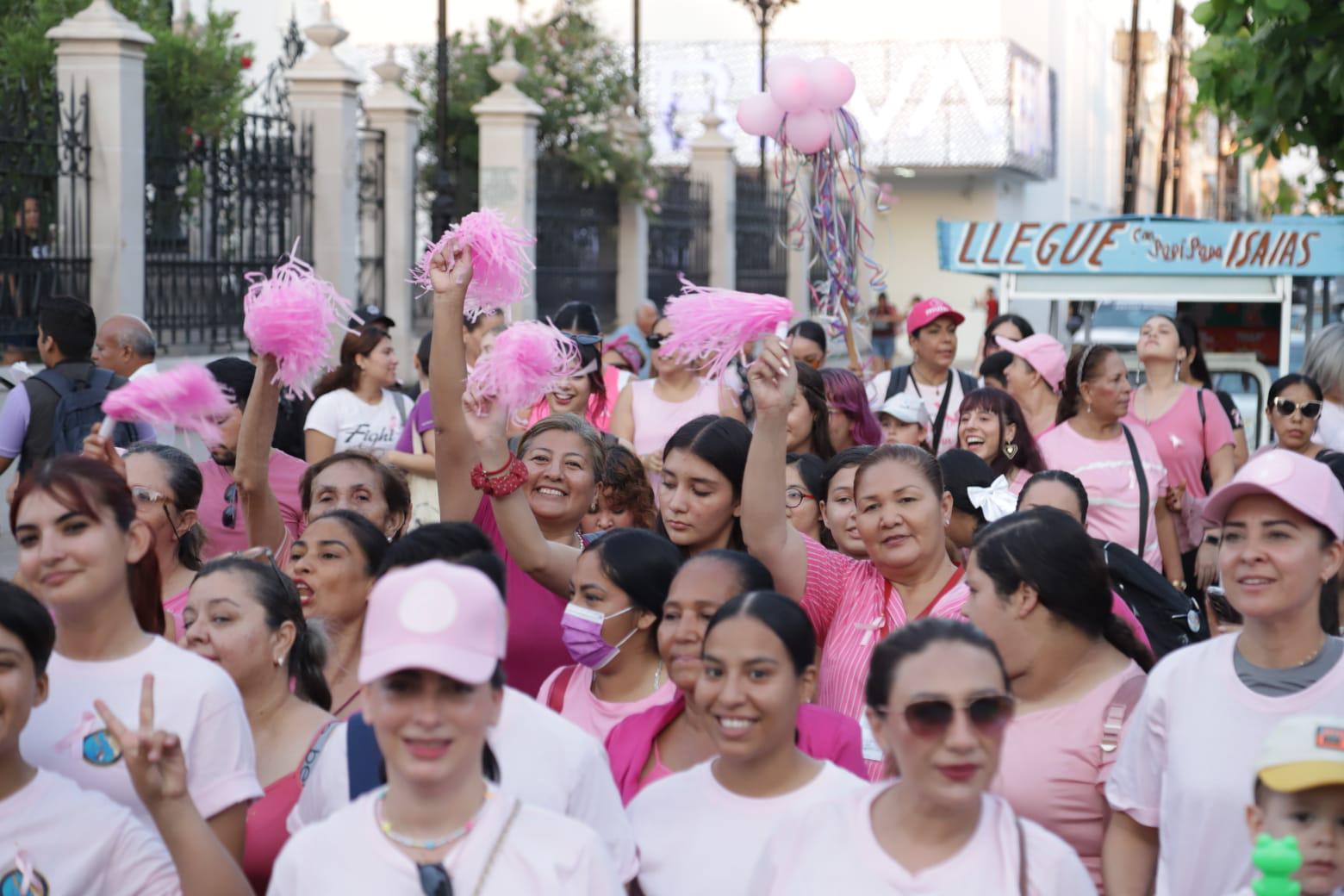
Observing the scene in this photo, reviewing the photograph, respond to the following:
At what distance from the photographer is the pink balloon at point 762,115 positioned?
8164 millimetres

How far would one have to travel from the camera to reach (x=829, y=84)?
7.97 metres

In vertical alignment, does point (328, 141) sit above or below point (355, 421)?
above

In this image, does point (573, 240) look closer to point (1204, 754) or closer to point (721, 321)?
point (721, 321)

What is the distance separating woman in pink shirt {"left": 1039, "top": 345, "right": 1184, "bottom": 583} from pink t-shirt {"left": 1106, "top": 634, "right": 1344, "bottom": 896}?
374 cm

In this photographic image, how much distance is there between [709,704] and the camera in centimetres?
371

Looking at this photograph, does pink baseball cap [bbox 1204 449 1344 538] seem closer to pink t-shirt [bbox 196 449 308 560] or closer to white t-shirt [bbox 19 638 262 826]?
white t-shirt [bbox 19 638 262 826]

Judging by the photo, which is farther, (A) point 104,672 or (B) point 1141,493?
(B) point 1141,493

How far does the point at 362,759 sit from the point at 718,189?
78.6 feet

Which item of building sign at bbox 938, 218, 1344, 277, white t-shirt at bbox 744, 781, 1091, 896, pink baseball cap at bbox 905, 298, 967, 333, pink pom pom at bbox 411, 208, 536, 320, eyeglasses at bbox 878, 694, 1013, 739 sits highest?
building sign at bbox 938, 218, 1344, 277

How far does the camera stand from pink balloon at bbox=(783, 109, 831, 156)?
8.02m

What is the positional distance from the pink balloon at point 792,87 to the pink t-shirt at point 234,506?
2708 millimetres

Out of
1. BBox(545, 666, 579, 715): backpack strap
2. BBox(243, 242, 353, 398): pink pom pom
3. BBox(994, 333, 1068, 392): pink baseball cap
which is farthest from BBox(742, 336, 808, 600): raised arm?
BBox(994, 333, 1068, 392): pink baseball cap

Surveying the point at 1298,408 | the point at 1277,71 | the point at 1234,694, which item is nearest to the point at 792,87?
the point at 1298,408

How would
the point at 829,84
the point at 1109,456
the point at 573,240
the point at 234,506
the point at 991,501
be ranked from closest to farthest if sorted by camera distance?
the point at 991,501, the point at 234,506, the point at 1109,456, the point at 829,84, the point at 573,240
